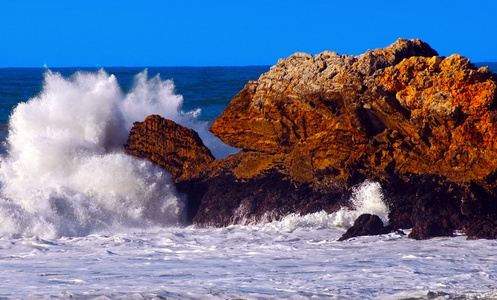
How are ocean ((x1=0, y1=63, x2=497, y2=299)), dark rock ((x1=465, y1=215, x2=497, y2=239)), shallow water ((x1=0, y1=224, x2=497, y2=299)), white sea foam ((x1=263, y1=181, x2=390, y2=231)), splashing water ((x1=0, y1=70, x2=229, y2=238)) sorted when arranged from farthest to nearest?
splashing water ((x1=0, y1=70, x2=229, y2=238)), white sea foam ((x1=263, y1=181, x2=390, y2=231)), dark rock ((x1=465, y1=215, x2=497, y2=239)), ocean ((x1=0, y1=63, x2=497, y2=299)), shallow water ((x1=0, y1=224, x2=497, y2=299))

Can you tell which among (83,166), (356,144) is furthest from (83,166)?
(356,144)

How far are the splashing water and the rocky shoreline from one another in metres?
0.47

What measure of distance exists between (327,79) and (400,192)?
1585 mm

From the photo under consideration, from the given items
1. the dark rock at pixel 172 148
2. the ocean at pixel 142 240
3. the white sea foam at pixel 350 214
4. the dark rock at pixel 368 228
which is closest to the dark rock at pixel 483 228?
the ocean at pixel 142 240

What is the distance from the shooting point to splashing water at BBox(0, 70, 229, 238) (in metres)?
10.9

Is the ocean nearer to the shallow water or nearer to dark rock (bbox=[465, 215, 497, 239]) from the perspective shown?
the shallow water

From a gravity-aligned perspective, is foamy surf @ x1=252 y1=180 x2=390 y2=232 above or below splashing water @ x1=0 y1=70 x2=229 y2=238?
below

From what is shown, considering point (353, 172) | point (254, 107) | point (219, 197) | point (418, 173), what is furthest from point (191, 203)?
point (418, 173)

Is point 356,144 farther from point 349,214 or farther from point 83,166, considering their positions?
point 83,166

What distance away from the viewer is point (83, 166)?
1195 cm

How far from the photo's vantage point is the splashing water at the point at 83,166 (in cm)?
1091

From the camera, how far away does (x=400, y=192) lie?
10164mm

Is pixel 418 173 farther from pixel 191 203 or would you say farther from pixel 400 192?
pixel 191 203

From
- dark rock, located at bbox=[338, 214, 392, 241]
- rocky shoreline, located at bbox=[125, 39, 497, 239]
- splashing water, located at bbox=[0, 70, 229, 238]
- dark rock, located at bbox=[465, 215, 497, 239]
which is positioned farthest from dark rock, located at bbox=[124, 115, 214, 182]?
dark rock, located at bbox=[465, 215, 497, 239]
